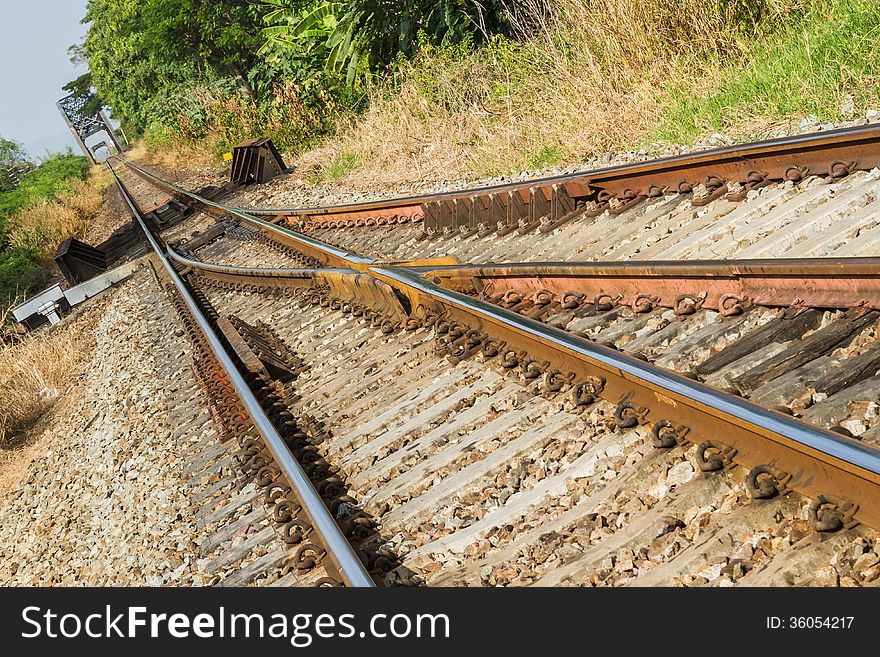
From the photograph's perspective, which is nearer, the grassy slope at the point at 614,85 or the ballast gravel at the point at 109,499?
the ballast gravel at the point at 109,499

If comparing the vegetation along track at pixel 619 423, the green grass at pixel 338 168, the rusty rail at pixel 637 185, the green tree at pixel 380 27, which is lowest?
the vegetation along track at pixel 619 423

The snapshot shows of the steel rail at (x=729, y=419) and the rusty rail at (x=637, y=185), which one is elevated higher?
the rusty rail at (x=637, y=185)

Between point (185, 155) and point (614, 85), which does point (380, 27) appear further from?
point (185, 155)

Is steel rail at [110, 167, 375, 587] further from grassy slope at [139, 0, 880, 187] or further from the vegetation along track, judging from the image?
grassy slope at [139, 0, 880, 187]

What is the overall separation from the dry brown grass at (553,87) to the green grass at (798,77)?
1.14ft

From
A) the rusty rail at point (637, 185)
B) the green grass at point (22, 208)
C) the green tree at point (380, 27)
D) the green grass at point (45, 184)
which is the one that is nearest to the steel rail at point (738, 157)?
the rusty rail at point (637, 185)

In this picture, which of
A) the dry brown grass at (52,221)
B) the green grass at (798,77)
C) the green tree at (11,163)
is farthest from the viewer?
the green tree at (11,163)

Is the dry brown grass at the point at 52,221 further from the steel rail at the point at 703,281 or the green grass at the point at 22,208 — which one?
the steel rail at the point at 703,281

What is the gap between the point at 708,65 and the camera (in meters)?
9.01

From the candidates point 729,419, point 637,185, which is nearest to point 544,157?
point 637,185

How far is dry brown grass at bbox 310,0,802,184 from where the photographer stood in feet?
30.4

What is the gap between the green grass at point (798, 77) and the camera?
679 centimetres

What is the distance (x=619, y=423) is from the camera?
3.68 m
